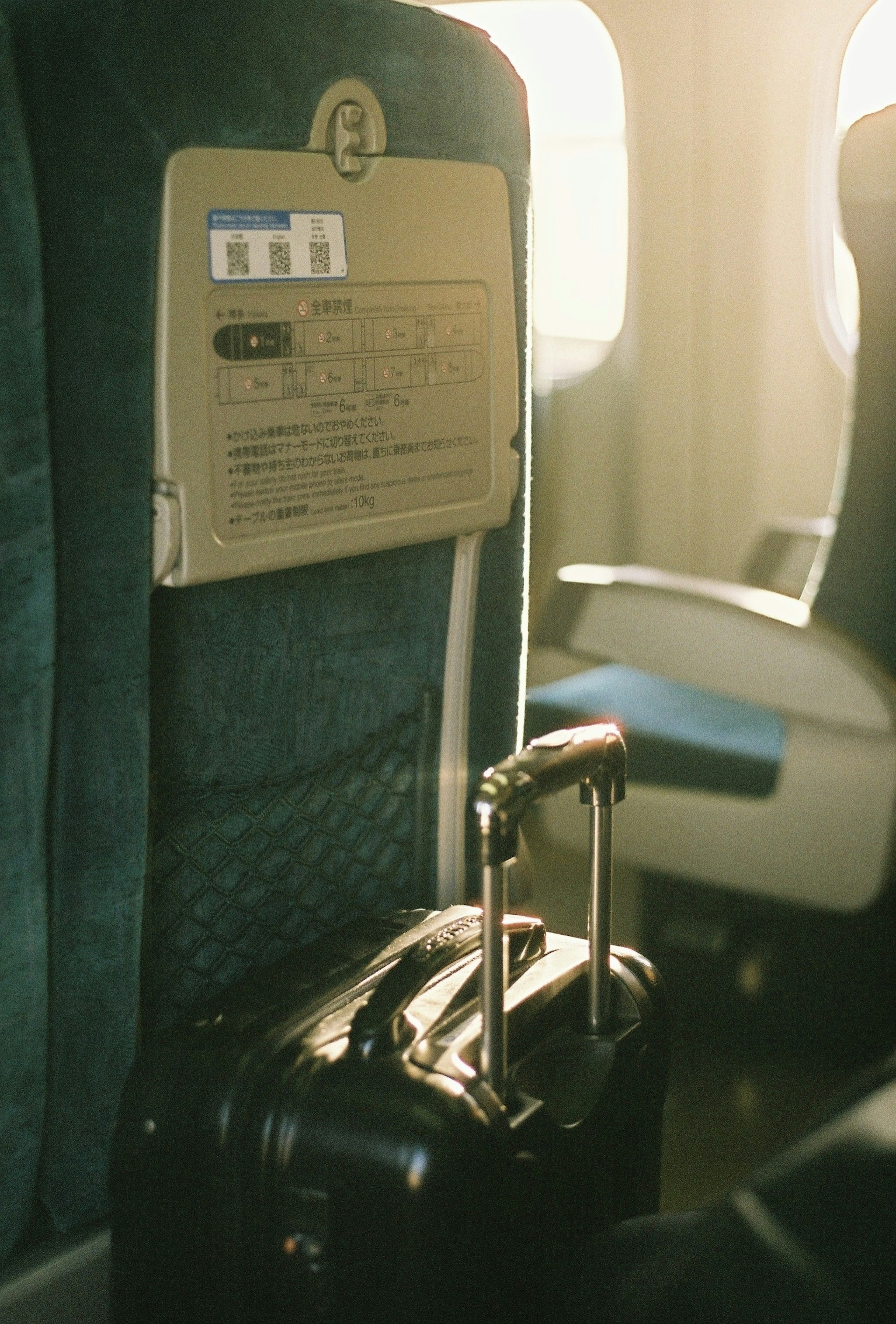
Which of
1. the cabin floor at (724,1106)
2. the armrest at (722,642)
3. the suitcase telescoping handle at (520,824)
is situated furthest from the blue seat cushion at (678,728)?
the suitcase telescoping handle at (520,824)

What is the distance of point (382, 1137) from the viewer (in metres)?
0.77

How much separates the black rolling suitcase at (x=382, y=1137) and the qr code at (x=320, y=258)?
0.34m

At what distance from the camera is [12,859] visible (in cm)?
79

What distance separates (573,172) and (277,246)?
2.97 meters

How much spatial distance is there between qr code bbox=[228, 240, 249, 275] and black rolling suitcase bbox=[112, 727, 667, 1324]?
1.12ft

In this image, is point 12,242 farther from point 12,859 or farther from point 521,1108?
point 521,1108

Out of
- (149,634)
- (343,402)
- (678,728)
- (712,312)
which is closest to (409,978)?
(149,634)

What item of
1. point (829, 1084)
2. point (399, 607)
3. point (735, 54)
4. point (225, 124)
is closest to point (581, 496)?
point (735, 54)

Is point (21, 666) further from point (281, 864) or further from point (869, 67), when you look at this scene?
point (869, 67)

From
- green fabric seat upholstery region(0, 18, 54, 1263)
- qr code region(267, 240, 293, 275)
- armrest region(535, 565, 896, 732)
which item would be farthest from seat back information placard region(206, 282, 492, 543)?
armrest region(535, 565, 896, 732)

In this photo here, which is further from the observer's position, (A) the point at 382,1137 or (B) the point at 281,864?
(B) the point at 281,864

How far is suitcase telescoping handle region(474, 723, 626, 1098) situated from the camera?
792mm

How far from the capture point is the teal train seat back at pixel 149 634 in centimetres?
75

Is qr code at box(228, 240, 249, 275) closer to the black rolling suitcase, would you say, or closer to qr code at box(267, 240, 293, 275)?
qr code at box(267, 240, 293, 275)
